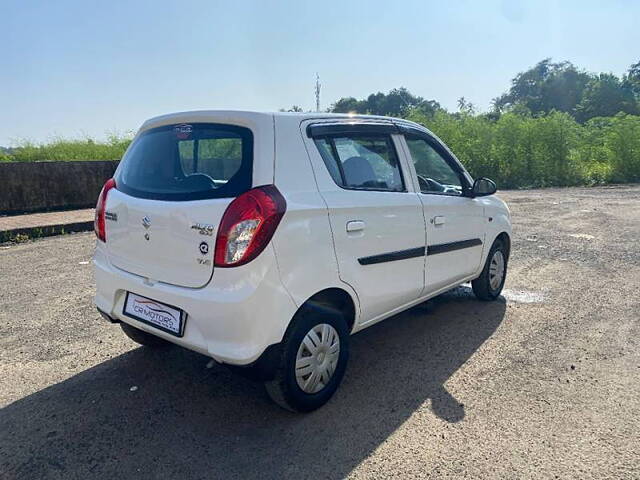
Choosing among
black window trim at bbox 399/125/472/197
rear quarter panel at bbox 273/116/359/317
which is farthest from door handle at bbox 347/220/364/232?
black window trim at bbox 399/125/472/197

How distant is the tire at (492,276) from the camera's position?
4625mm

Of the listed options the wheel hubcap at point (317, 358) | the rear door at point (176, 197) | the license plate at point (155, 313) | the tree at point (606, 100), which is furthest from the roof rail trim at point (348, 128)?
the tree at point (606, 100)

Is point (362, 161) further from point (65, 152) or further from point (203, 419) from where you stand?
point (65, 152)

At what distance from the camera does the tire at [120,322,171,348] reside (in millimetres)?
3432

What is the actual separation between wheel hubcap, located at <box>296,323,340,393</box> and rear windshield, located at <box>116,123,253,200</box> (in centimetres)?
98

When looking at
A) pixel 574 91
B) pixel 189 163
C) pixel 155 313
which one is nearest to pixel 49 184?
pixel 189 163

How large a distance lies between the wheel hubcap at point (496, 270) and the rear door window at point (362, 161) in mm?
1888

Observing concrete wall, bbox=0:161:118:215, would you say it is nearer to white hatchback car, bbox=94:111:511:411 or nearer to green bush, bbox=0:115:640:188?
white hatchback car, bbox=94:111:511:411

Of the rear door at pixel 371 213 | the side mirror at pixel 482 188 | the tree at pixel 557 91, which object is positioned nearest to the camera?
the rear door at pixel 371 213

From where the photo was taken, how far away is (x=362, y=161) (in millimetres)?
3145

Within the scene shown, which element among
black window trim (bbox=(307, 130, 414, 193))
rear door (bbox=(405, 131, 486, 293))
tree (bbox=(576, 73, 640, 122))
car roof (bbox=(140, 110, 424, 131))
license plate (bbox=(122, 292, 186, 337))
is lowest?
license plate (bbox=(122, 292, 186, 337))

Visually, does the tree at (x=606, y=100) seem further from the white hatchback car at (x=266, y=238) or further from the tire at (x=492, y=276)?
the white hatchback car at (x=266, y=238)

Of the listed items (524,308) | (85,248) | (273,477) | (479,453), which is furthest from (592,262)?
(85,248)

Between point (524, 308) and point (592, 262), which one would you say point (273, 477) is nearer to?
point (524, 308)
